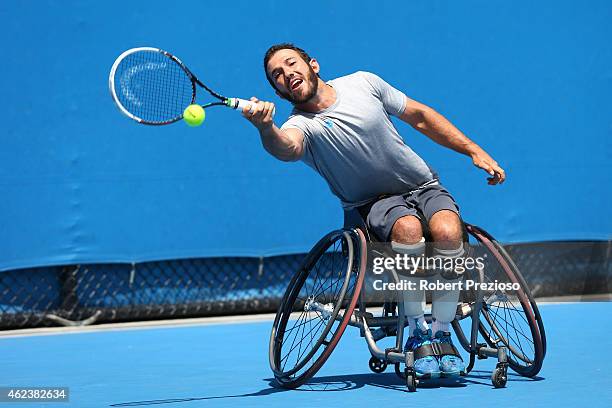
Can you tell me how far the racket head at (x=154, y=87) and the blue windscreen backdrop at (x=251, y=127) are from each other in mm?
1591

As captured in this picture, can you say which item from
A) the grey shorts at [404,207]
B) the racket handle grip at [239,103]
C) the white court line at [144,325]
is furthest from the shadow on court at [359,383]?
the white court line at [144,325]

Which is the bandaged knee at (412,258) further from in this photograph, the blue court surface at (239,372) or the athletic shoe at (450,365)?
the blue court surface at (239,372)

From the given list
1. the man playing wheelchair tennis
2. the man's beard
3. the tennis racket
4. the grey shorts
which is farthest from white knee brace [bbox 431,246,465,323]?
the tennis racket

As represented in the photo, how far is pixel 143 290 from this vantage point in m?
5.38

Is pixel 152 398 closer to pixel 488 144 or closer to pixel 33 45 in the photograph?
pixel 33 45

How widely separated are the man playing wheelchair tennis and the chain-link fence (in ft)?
6.40

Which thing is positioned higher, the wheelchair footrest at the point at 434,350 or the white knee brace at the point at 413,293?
the white knee brace at the point at 413,293

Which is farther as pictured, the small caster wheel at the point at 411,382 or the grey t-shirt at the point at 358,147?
the grey t-shirt at the point at 358,147

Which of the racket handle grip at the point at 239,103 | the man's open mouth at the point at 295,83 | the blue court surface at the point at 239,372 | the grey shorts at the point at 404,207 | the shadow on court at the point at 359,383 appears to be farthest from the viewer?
the man's open mouth at the point at 295,83

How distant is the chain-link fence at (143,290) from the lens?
17.1 ft

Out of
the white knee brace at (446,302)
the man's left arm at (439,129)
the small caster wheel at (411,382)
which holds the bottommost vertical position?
the small caster wheel at (411,382)

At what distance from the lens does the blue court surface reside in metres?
3.19

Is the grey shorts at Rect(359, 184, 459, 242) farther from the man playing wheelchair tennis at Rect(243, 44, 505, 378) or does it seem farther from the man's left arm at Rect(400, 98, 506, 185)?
the man's left arm at Rect(400, 98, 506, 185)

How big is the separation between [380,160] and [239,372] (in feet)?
3.19
